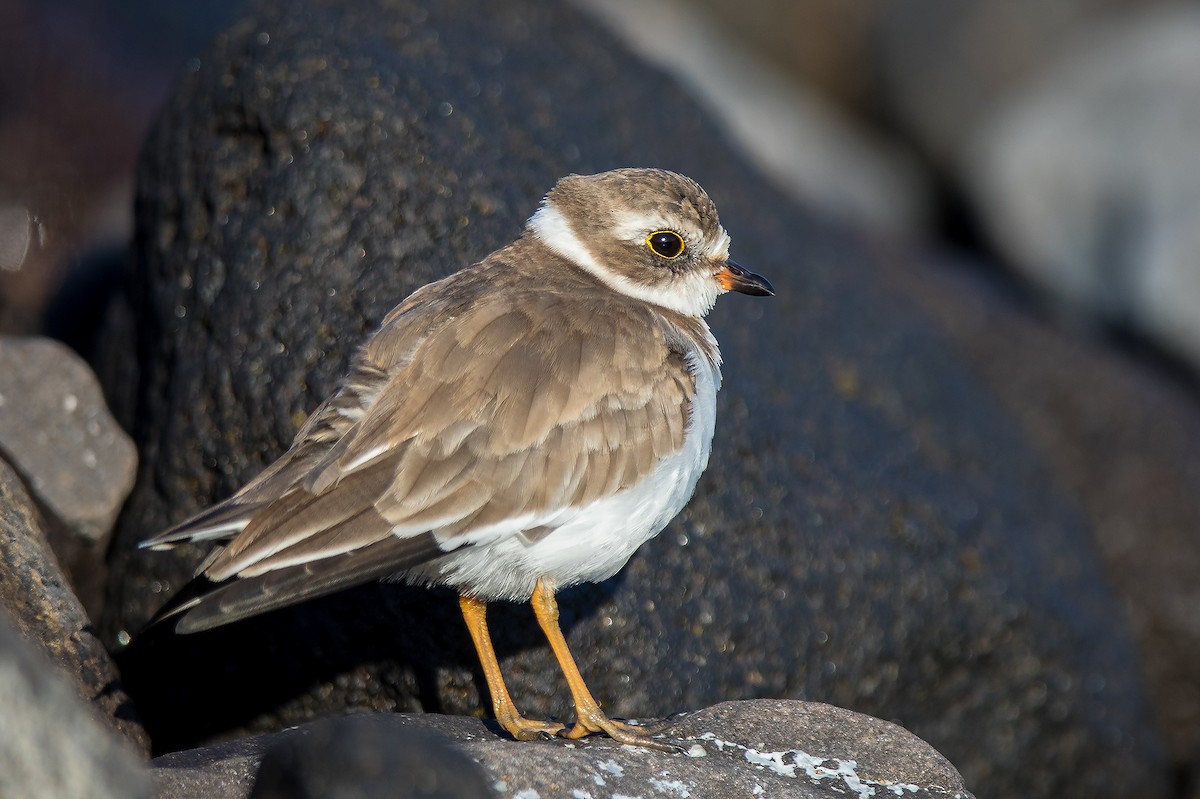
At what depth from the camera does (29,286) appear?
9.91 m

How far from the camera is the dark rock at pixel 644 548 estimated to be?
6223 mm

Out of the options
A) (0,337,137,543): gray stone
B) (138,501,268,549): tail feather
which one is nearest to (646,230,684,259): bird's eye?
(138,501,268,549): tail feather

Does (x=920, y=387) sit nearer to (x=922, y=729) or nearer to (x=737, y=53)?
(x=922, y=729)

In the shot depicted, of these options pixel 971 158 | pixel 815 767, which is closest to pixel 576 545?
pixel 815 767

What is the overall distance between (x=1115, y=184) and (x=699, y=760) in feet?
35.8

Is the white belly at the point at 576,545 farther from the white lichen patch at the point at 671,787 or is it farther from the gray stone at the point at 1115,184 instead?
the gray stone at the point at 1115,184

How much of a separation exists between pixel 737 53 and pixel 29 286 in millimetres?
11184

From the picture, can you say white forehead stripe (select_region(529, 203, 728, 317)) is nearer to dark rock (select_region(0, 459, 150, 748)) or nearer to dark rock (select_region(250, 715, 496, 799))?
dark rock (select_region(0, 459, 150, 748))

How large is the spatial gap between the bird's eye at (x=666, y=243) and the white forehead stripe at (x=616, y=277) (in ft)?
0.25

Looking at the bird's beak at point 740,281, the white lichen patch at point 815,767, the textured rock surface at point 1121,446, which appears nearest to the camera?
the white lichen patch at point 815,767

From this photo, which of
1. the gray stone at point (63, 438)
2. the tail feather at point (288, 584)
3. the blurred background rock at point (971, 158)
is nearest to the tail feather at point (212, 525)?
the tail feather at point (288, 584)

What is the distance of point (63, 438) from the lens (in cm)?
666

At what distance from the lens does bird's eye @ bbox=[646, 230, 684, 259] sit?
6145mm

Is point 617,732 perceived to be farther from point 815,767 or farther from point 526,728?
point 815,767
